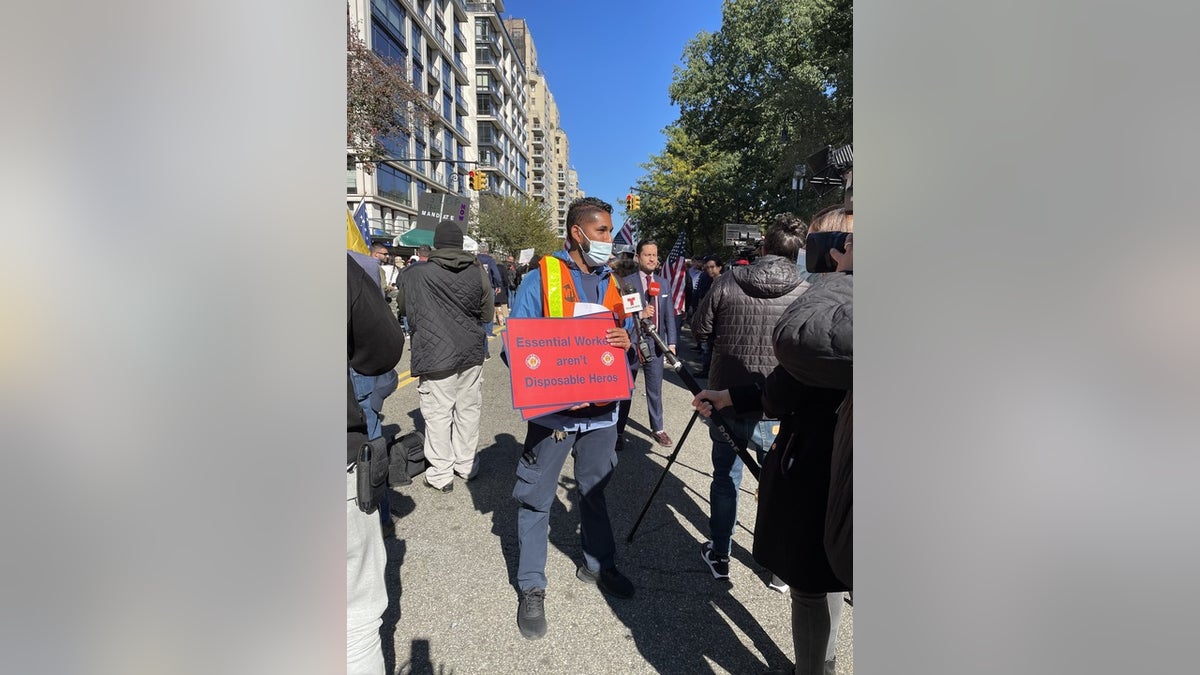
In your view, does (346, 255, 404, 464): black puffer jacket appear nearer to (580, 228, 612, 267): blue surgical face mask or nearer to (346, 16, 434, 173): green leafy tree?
(580, 228, 612, 267): blue surgical face mask

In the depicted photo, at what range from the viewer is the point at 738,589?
292 cm

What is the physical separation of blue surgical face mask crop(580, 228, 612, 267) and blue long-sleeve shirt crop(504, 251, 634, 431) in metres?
0.09

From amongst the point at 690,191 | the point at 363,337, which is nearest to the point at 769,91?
the point at 690,191

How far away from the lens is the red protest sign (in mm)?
2336

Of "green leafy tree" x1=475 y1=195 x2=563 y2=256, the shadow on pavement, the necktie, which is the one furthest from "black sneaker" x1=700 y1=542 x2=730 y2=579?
"green leafy tree" x1=475 y1=195 x2=563 y2=256

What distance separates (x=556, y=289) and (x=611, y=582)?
5.39ft

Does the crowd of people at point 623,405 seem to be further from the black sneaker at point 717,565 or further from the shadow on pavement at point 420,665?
the shadow on pavement at point 420,665

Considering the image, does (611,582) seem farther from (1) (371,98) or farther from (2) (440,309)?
(1) (371,98)

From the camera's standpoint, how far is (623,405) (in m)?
4.14

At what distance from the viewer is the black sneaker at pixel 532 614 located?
Answer: 2.52m

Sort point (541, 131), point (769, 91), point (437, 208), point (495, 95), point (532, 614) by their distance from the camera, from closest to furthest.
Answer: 1. point (532, 614)
2. point (437, 208)
3. point (769, 91)
4. point (495, 95)
5. point (541, 131)

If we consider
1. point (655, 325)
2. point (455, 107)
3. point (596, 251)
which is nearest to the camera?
point (596, 251)
